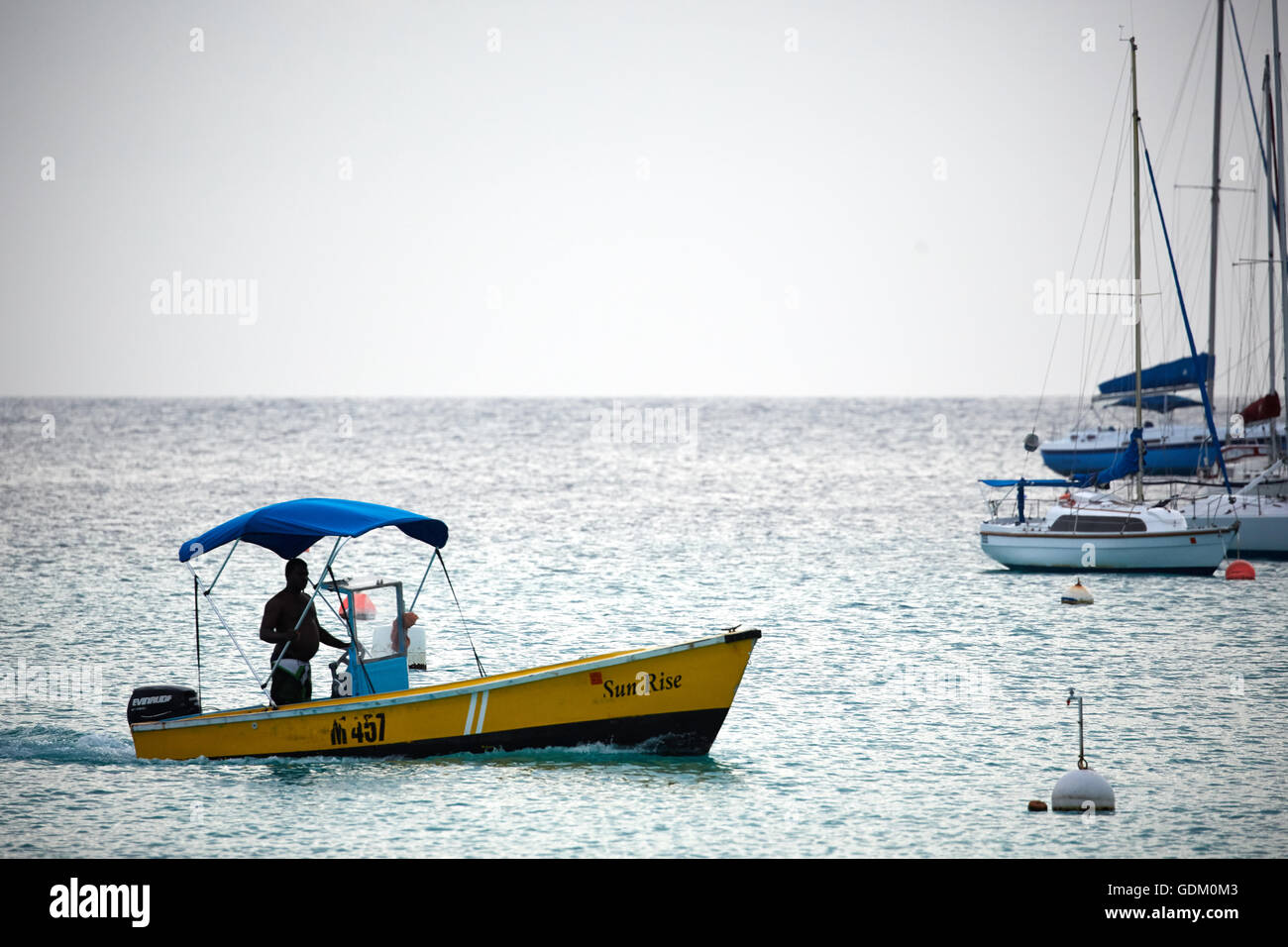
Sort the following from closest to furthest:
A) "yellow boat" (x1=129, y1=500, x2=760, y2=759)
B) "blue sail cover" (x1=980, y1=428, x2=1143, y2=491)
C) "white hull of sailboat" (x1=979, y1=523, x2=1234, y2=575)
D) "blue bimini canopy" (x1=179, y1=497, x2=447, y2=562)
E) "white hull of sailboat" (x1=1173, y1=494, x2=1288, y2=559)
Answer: "yellow boat" (x1=129, y1=500, x2=760, y2=759), "blue bimini canopy" (x1=179, y1=497, x2=447, y2=562), "white hull of sailboat" (x1=979, y1=523, x2=1234, y2=575), "blue sail cover" (x1=980, y1=428, x2=1143, y2=491), "white hull of sailboat" (x1=1173, y1=494, x2=1288, y2=559)

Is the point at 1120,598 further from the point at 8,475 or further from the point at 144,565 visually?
the point at 8,475

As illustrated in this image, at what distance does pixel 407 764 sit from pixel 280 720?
150cm

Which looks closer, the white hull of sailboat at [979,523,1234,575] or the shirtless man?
the shirtless man

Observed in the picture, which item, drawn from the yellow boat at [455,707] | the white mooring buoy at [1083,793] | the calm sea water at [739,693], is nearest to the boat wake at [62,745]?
the calm sea water at [739,693]

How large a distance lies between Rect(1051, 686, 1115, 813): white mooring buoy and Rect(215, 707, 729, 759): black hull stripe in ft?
12.1

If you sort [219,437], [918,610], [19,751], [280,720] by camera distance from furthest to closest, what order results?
[219,437], [918,610], [19,751], [280,720]

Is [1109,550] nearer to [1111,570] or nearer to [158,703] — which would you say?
[1111,570]

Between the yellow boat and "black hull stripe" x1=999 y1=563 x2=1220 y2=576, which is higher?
the yellow boat

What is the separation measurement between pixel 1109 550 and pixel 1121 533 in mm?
498

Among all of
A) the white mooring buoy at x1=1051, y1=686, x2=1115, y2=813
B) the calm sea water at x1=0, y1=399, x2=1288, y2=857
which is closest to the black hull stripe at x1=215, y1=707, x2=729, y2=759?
the calm sea water at x1=0, y1=399, x2=1288, y2=857

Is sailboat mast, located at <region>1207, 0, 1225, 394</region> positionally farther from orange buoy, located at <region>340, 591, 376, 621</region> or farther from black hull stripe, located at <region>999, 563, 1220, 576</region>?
orange buoy, located at <region>340, 591, 376, 621</region>

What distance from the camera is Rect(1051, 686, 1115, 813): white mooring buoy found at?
1414cm
